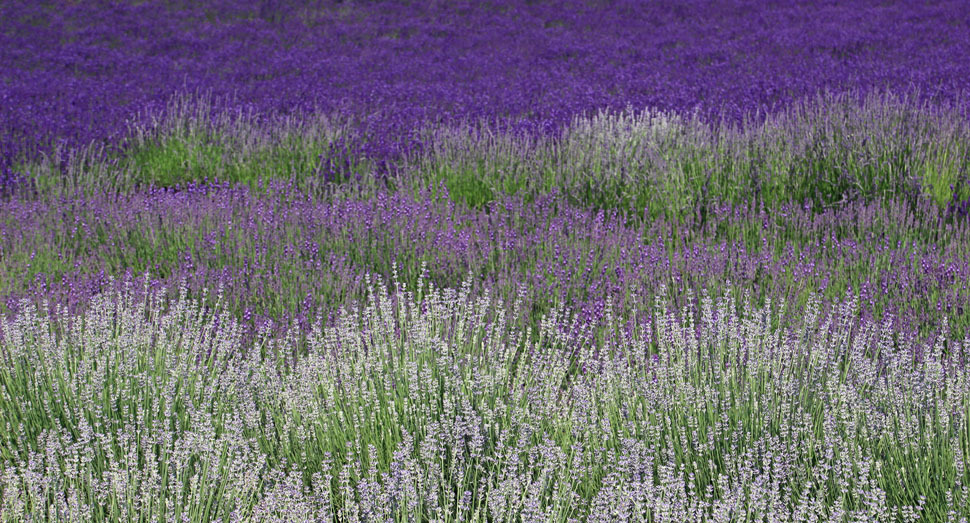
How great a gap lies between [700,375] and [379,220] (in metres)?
2.18

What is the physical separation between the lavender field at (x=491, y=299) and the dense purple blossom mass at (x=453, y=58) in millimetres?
110

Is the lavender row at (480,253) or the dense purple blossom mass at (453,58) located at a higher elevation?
the dense purple blossom mass at (453,58)

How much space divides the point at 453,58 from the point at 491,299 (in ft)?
26.6

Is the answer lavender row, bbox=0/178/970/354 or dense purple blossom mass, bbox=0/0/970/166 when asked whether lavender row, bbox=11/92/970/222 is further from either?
dense purple blossom mass, bbox=0/0/970/166

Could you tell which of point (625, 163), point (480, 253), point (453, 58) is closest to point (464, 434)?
point (480, 253)

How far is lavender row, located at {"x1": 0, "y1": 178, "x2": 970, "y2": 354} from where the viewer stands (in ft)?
12.2

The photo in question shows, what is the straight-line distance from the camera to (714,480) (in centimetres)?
231

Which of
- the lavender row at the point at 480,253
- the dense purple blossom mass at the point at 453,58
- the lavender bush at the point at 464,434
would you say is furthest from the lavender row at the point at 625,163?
the lavender bush at the point at 464,434

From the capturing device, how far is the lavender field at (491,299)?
89.6 inches

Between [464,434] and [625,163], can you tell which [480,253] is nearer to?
[625,163]

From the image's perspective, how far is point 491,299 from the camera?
380 centimetres

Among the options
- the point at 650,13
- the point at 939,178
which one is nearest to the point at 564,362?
the point at 939,178

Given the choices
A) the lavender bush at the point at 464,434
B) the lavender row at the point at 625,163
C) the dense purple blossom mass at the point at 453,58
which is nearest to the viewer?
the lavender bush at the point at 464,434

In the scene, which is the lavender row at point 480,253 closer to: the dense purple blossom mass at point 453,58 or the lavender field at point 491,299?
the lavender field at point 491,299
